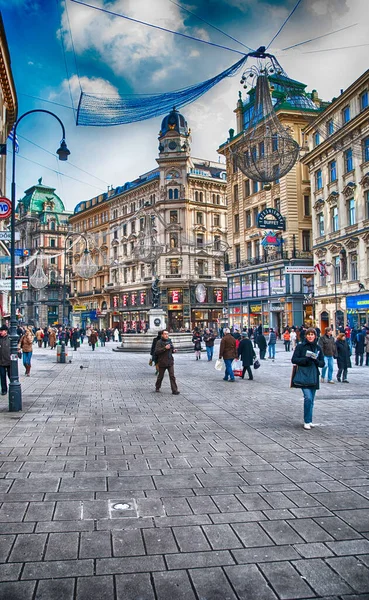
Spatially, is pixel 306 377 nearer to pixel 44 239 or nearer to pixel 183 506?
pixel 183 506

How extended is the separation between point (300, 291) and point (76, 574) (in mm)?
43392

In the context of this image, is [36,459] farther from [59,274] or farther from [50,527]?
[59,274]

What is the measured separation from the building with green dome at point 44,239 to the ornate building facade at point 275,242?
48273 millimetres

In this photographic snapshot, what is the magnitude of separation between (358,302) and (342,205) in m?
7.74

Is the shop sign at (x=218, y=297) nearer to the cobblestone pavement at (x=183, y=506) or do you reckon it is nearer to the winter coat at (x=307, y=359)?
the cobblestone pavement at (x=183, y=506)

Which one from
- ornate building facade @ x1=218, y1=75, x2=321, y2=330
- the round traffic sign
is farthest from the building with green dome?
the round traffic sign

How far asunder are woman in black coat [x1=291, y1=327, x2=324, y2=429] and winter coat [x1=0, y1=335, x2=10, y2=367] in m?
7.32

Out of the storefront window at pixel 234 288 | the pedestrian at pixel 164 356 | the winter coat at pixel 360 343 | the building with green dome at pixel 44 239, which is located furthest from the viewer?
the building with green dome at pixel 44 239

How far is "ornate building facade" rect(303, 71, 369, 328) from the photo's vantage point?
33938 millimetres

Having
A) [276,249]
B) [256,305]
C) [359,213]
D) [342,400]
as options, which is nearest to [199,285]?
[256,305]

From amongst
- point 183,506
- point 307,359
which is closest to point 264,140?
point 307,359

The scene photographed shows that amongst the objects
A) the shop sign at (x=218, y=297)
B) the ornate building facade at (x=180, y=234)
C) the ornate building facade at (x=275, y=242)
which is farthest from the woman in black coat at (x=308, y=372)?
the shop sign at (x=218, y=297)

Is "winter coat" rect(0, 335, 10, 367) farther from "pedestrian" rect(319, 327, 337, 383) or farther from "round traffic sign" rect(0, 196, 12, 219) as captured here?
"pedestrian" rect(319, 327, 337, 383)

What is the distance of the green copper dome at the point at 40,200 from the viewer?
314 feet
